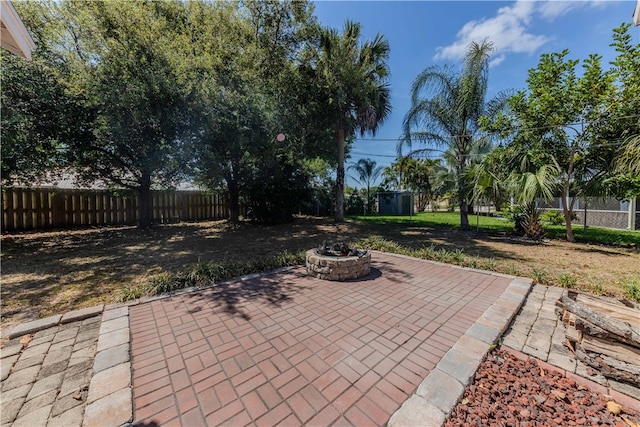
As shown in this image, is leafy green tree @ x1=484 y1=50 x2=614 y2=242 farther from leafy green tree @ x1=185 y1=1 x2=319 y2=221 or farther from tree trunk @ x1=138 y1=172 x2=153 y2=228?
tree trunk @ x1=138 y1=172 x2=153 y2=228

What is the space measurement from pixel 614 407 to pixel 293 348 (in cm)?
250

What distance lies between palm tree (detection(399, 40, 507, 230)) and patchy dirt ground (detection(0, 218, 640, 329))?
10.9 ft

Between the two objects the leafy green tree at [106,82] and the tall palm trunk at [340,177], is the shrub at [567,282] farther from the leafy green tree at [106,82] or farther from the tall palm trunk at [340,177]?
the leafy green tree at [106,82]

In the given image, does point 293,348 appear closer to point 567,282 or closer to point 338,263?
point 338,263

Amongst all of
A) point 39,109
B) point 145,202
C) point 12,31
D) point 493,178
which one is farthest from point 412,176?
point 12,31

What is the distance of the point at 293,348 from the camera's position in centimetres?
248

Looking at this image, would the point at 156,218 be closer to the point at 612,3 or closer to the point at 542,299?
the point at 542,299

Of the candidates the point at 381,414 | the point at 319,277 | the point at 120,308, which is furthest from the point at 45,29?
the point at 381,414

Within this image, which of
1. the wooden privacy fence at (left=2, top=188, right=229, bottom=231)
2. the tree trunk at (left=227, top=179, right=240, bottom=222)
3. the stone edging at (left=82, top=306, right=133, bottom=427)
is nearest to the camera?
the stone edging at (left=82, top=306, right=133, bottom=427)

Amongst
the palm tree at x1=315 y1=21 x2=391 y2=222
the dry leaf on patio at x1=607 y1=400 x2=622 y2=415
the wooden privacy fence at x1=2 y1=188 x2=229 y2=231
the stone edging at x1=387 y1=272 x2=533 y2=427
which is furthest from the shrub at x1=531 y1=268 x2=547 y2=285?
the wooden privacy fence at x1=2 y1=188 x2=229 y2=231

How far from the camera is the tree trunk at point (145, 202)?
930 cm

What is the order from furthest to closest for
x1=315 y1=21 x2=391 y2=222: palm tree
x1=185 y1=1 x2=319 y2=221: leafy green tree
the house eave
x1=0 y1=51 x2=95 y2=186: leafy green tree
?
x1=315 y1=21 x2=391 y2=222: palm tree
x1=185 y1=1 x2=319 y2=221: leafy green tree
x1=0 y1=51 x2=95 y2=186: leafy green tree
the house eave

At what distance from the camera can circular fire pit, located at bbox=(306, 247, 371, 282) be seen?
441 centimetres

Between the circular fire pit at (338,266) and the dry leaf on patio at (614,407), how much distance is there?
312cm
